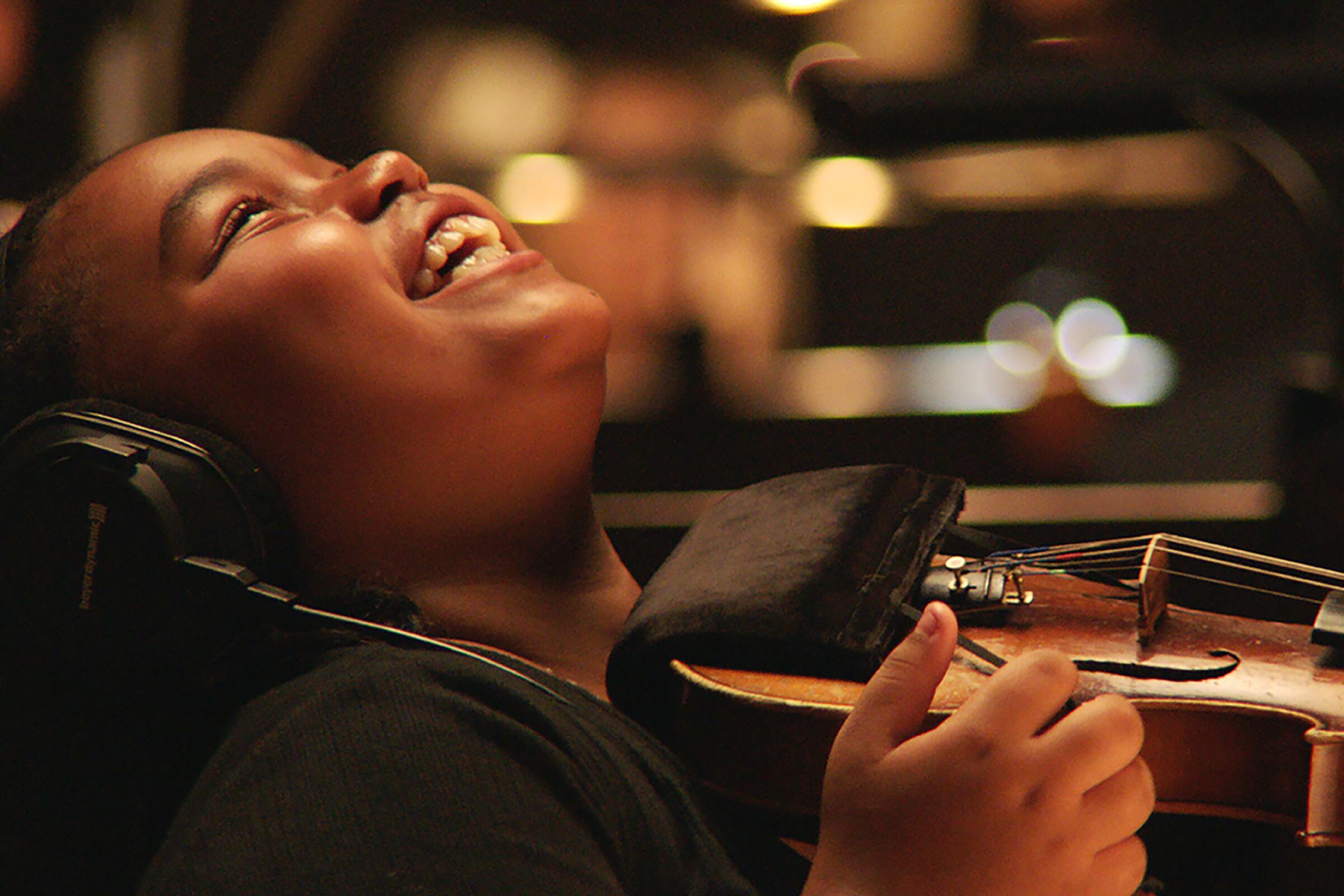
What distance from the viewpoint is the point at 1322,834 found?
2.46ft

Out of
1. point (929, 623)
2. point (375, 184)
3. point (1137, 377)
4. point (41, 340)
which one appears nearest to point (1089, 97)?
point (929, 623)

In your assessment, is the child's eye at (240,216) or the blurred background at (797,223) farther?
the blurred background at (797,223)

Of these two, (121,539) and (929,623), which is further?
(121,539)

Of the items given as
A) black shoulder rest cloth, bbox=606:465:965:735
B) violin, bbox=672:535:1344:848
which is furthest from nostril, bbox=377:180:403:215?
violin, bbox=672:535:1344:848

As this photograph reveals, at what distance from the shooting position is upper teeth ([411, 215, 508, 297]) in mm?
1142

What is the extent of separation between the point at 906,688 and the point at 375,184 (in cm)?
73

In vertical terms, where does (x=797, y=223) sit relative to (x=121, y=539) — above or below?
above

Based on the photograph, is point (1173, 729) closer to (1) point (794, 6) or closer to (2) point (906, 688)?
(2) point (906, 688)

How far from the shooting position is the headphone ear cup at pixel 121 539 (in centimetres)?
84

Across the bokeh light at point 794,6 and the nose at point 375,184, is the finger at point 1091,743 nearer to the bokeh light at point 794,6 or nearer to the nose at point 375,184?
the nose at point 375,184

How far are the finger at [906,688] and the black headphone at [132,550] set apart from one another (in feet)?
0.79

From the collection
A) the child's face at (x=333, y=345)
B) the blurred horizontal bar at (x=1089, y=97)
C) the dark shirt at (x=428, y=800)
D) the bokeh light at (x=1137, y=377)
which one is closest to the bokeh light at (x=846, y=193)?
the bokeh light at (x=1137, y=377)

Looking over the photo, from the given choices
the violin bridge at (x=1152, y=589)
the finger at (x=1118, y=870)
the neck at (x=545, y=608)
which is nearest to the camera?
the finger at (x=1118, y=870)

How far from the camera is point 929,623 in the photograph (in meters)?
0.73
